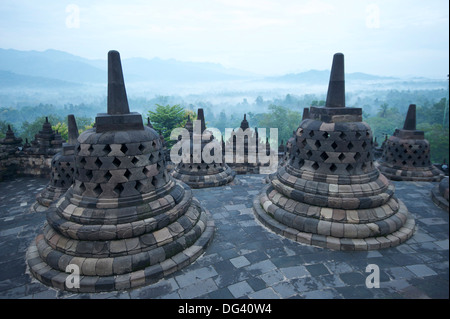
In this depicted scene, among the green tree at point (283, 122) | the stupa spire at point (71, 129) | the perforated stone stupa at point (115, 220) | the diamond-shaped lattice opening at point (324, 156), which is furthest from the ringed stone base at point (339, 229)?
the green tree at point (283, 122)

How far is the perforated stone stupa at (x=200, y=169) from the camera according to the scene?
10312 mm

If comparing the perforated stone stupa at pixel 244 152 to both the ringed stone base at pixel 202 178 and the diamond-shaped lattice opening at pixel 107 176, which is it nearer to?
the ringed stone base at pixel 202 178

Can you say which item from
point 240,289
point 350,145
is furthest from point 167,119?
point 240,289

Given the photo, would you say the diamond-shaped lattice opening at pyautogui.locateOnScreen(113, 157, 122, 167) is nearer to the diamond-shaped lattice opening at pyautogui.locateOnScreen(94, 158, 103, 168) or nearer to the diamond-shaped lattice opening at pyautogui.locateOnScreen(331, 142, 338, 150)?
the diamond-shaped lattice opening at pyautogui.locateOnScreen(94, 158, 103, 168)

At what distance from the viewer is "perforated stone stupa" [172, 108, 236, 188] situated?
1031 cm

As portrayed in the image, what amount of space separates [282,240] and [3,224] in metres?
7.83

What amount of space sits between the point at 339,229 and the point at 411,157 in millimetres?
7795

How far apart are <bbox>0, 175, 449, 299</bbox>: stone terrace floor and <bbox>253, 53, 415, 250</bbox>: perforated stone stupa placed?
27cm

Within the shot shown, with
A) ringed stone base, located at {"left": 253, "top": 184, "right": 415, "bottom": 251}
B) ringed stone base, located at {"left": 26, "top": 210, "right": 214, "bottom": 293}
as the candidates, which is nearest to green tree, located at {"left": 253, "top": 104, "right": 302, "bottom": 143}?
ringed stone base, located at {"left": 253, "top": 184, "right": 415, "bottom": 251}

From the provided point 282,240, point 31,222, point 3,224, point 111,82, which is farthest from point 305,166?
point 3,224

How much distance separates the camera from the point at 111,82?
17.8ft

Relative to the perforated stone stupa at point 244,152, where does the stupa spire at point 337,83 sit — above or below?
above

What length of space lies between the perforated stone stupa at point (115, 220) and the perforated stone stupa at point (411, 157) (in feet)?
31.6
